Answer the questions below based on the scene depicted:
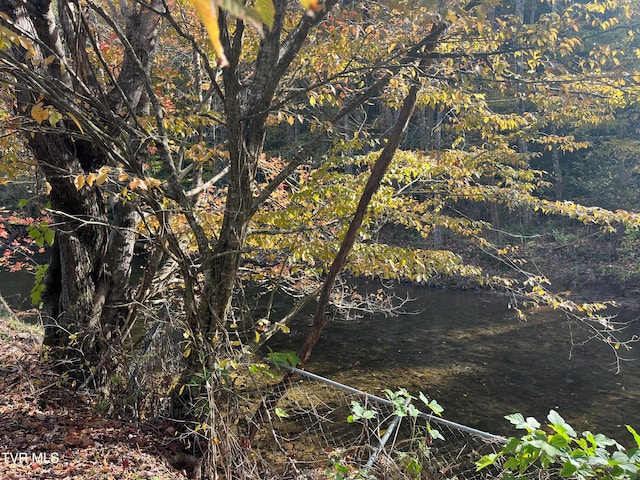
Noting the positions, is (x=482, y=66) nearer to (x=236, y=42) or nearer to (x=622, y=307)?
(x=236, y=42)

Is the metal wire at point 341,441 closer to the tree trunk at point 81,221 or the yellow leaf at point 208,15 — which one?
the tree trunk at point 81,221

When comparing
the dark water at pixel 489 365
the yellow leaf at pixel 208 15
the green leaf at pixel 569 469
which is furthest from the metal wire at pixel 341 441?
the yellow leaf at pixel 208 15

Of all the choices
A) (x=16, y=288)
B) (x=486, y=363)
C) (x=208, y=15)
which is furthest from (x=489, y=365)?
(x=16, y=288)

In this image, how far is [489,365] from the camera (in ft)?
28.0

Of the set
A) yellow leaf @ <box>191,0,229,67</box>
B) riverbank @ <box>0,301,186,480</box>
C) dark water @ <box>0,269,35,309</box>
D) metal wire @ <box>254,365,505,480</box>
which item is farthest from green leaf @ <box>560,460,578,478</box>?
dark water @ <box>0,269,35,309</box>

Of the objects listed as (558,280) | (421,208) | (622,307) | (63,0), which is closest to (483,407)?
(421,208)

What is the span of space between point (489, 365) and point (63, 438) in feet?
24.0

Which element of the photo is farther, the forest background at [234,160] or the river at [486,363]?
the river at [486,363]

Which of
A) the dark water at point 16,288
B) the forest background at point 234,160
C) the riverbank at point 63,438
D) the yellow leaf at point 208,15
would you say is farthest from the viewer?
the dark water at point 16,288

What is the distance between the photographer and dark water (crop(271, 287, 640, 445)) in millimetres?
6754

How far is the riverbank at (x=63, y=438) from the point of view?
120 inches

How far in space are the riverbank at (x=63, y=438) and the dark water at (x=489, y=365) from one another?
14.7 ft

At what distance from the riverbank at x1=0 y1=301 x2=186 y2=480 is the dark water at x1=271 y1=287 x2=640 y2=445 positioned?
4.47m

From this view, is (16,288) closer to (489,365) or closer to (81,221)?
(81,221)
